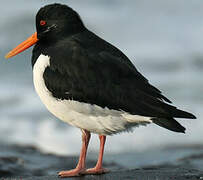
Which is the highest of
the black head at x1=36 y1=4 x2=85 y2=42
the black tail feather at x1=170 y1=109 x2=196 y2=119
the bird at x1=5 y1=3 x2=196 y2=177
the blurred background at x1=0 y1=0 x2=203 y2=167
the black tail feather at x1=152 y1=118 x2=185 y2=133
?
the blurred background at x1=0 y1=0 x2=203 y2=167

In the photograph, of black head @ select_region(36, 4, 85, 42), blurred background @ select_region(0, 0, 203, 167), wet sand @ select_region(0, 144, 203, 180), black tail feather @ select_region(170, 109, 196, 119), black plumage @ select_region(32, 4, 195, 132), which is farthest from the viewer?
blurred background @ select_region(0, 0, 203, 167)

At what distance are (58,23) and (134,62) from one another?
12.9 metres

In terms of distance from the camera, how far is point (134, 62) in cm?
1981

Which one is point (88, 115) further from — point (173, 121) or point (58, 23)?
point (58, 23)

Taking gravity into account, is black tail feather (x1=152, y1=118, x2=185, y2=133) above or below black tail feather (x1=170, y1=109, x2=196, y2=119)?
below

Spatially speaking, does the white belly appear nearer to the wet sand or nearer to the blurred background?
the wet sand

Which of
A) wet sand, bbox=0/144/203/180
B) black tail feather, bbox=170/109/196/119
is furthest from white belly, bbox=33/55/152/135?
wet sand, bbox=0/144/203/180

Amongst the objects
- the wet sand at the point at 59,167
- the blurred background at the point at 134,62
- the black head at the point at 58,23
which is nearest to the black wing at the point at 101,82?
the black head at the point at 58,23

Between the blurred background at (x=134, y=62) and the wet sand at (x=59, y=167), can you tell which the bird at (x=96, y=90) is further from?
the blurred background at (x=134, y=62)

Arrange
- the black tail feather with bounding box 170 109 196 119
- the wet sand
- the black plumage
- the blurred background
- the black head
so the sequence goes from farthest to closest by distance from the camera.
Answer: the blurred background
the black head
the wet sand
the black plumage
the black tail feather with bounding box 170 109 196 119

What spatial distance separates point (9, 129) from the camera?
1484 centimetres

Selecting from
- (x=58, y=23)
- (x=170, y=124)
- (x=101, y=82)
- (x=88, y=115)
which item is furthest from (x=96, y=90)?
(x=58, y=23)

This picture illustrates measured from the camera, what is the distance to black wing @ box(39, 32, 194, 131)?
6.41 m

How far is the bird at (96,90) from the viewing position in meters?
6.41
